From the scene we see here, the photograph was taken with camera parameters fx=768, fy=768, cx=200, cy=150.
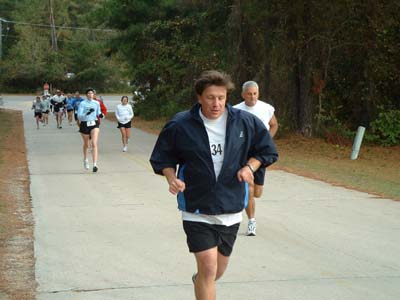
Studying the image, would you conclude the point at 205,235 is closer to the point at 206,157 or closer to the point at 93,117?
the point at 206,157

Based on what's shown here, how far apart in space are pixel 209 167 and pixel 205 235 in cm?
47

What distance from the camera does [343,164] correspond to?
20.4 meters

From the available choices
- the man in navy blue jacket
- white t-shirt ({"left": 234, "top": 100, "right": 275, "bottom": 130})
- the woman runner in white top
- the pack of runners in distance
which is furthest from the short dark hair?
the woman runner in white top

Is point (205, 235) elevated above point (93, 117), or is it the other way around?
point (205, 235)

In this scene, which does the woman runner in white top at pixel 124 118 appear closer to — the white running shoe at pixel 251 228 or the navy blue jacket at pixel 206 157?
the white running shoe at pixel 251 228

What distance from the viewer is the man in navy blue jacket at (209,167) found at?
5223 mm

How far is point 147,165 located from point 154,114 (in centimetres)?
2296

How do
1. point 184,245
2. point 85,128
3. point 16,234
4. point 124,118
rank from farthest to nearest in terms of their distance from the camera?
point 124,118 < point 85,128 < point 16,234 < point 184,245

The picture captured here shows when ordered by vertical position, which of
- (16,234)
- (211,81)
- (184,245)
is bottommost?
(16,234)

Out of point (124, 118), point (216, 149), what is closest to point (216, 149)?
point (216, 149)

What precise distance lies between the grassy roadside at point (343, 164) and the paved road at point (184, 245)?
104cm

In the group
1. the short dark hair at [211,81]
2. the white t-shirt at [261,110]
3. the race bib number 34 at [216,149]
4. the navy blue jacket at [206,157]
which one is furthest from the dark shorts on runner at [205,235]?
the white t-shirt at [261,110]

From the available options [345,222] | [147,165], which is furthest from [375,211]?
[147,165]

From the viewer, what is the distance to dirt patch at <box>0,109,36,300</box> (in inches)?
272
